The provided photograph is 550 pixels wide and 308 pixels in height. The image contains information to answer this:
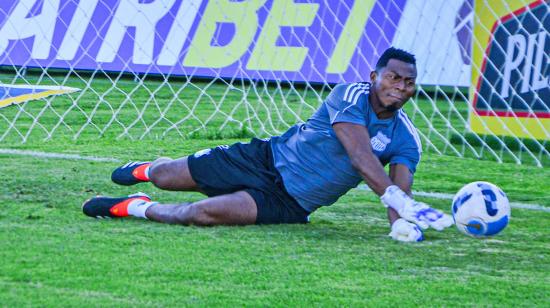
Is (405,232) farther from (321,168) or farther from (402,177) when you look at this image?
(321,168)

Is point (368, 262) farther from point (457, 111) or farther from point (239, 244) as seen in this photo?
point (457, 111)

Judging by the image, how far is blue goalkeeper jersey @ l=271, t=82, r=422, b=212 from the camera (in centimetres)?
496

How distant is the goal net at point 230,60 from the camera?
9070 millimetres

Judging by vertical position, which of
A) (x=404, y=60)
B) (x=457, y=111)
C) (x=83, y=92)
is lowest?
(x=83, y=92)

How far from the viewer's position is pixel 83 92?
34.8 ft

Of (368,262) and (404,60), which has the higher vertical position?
(404,60)

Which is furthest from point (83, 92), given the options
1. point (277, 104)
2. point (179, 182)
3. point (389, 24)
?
point (179, 182)

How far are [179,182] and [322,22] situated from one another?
475 centimetres

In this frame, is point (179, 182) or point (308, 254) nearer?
point (308, 254)

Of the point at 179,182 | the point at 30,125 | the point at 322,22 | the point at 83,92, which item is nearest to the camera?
the point at 179,182

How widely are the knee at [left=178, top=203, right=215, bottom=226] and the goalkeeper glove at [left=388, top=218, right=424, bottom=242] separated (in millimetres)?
770

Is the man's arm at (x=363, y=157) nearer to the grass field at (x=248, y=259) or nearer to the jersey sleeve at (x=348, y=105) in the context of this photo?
the jersey sleeve at (x=348, y=105)

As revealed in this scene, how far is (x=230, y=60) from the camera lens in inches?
393

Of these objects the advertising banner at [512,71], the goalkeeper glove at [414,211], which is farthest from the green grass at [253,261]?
the advertising banner at [512,71]
